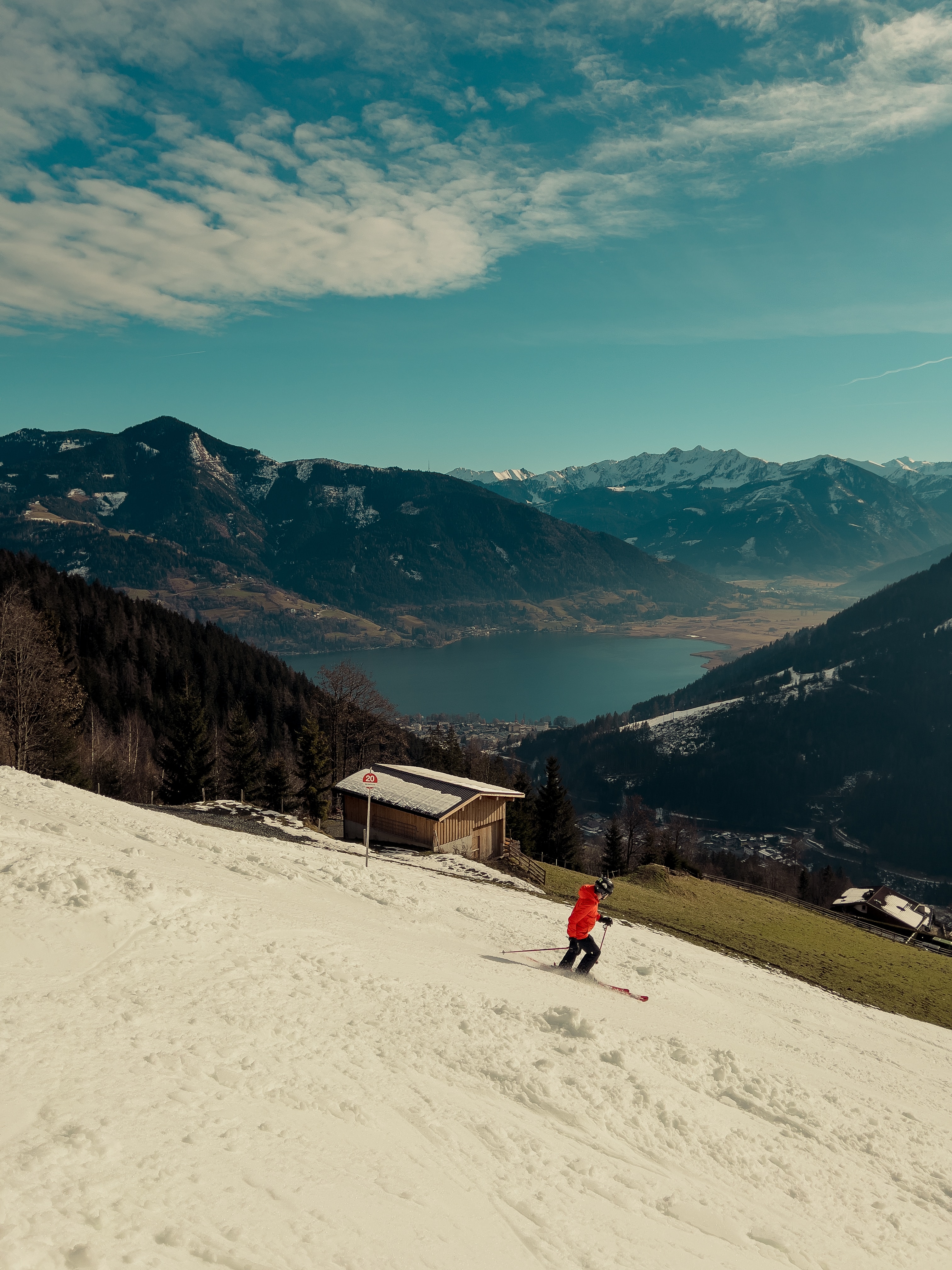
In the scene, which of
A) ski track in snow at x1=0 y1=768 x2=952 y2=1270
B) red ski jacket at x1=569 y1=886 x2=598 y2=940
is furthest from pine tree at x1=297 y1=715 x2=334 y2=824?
red ski jacket at x1=569 y1=886 x2=598 y2=940

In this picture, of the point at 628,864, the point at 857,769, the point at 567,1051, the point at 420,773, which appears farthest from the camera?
the point at 857,769

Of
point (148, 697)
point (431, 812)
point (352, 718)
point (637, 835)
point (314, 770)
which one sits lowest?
point (637, 835)

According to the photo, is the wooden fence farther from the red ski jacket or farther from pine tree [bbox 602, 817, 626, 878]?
pine tree [bbox 602, 817, 626, 878]

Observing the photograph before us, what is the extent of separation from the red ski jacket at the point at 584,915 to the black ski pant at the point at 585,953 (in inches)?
4.1

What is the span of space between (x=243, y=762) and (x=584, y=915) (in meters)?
43.6

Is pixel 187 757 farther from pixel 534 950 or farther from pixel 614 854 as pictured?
pixel 534 950

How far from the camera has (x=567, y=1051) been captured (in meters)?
9.01

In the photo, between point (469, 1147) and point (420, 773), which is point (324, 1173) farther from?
point (420, 773)

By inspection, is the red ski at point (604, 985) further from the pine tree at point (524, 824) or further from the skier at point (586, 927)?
the pine tree at point (524, 824)

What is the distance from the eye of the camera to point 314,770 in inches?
1826

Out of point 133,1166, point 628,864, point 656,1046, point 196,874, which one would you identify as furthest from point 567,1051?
point 628,864

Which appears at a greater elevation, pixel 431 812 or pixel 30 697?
pixel 30 697

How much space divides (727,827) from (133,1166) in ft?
624

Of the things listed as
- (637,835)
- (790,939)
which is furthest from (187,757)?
(637,835)
